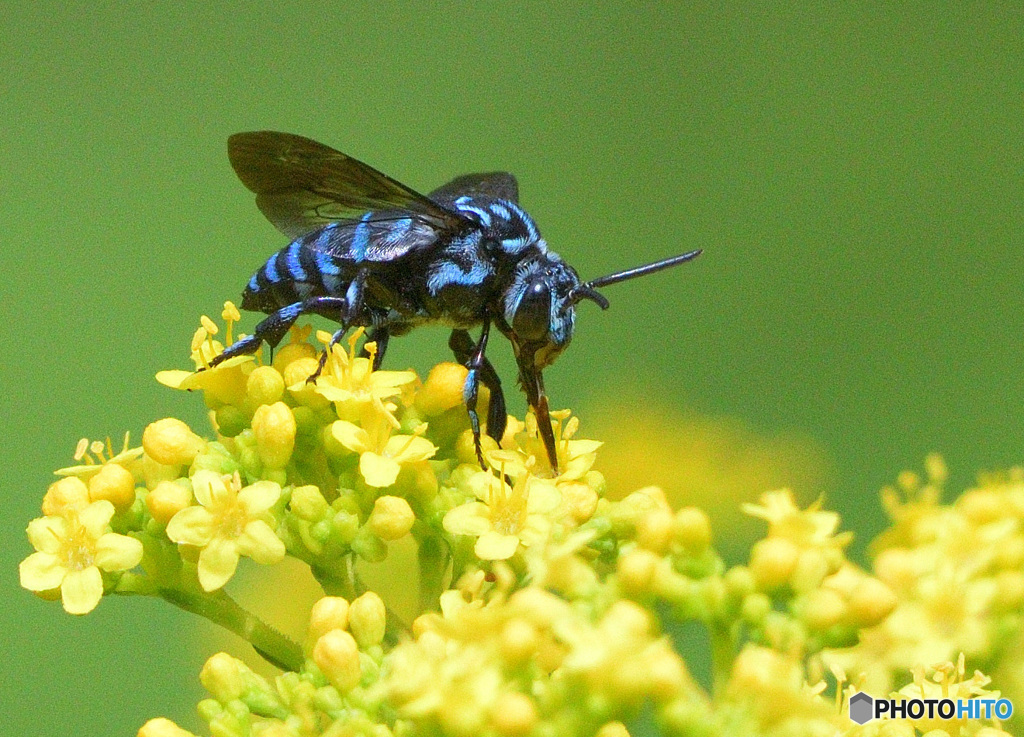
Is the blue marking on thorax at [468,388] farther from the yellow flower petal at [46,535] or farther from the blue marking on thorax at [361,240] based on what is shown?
the yellow flower petal at [46,535]

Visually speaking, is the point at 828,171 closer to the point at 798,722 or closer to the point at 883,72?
the point at 883,72

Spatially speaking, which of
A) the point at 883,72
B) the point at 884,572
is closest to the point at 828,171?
the point at 883,72

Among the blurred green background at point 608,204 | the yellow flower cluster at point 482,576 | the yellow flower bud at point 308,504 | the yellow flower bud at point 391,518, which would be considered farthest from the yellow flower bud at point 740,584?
the blurred green background at point 608,204

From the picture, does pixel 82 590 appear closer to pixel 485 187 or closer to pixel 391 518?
pixel 391 518

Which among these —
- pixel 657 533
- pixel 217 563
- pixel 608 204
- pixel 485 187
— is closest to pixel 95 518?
pixel 217 563

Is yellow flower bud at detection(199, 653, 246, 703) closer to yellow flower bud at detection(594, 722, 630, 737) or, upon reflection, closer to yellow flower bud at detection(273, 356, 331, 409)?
yellow flower bud at detection(273, 356, 331, 409)

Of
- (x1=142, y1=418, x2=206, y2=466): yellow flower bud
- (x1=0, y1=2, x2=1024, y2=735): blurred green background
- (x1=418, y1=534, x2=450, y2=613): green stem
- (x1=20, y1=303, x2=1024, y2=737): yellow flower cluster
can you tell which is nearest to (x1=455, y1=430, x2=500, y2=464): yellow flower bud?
(x1=20, y1=303, x2=1024, y2=737): yellow flower cluster

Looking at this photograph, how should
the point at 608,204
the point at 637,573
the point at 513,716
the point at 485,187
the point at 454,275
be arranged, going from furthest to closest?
the point at 608,204 → the point at 485,187 → the point at 454,275 → the point at 637,573 → the point at 513,716
